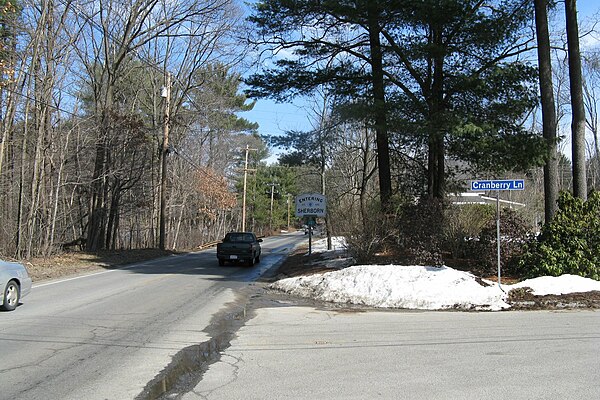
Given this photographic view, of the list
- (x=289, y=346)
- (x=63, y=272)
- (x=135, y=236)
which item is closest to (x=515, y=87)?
(x=289, y=346)

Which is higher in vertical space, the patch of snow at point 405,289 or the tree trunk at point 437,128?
the tree trunk at point 437,128

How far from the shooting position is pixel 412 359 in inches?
276

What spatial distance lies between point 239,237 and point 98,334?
1823cm

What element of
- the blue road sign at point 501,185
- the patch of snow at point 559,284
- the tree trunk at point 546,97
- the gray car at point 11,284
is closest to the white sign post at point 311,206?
the tree trunk at point 546,97

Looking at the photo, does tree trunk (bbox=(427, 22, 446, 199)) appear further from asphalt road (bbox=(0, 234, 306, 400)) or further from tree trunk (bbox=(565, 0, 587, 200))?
asphalt road (bbox=(0, 234, 306, 400))

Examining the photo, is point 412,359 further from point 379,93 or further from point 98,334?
point 379,93

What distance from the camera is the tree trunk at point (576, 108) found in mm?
15266

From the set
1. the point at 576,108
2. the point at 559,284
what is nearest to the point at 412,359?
the point at 559,284

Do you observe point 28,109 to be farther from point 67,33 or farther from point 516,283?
point 516,283

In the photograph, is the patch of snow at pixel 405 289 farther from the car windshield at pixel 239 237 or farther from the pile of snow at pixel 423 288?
the car windshield at pixel 239 237

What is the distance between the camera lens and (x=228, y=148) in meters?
59.1

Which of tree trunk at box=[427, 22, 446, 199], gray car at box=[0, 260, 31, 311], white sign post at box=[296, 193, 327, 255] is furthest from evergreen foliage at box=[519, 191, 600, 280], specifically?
gray car at box=[0, 260, 31, 311]

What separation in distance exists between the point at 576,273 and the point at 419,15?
867 centimetres

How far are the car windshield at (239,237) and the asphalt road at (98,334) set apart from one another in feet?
30.5
